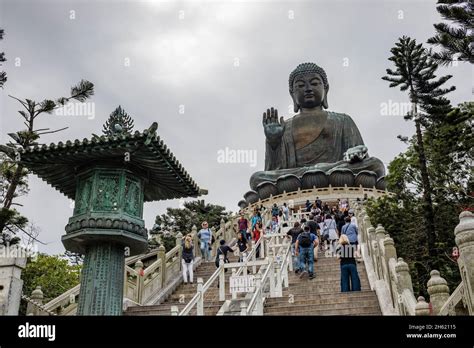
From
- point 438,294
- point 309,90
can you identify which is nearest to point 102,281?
point 438,294

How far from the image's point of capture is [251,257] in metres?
10.3

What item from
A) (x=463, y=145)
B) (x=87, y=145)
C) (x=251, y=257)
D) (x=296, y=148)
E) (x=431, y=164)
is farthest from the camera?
(x=296, y=148)

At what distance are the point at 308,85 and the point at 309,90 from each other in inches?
12.1

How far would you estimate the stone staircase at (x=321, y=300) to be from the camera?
720 cm

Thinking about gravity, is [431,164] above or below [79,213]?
above

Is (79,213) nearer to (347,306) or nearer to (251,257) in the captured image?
(347,306)

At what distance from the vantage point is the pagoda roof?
21.0ft

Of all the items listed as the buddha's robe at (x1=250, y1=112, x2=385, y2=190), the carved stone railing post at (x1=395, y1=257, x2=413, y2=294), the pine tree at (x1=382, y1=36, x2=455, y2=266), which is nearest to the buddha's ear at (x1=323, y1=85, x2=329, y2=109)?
the buddha's robe at (x1=250, y1=112, x2=385, y2=190)

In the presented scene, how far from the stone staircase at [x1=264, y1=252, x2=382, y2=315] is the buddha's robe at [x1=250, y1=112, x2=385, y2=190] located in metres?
17.2

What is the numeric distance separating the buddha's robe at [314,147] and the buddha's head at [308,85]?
118cm

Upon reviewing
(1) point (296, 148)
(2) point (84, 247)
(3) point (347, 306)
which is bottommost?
(3) point (347, 306)
